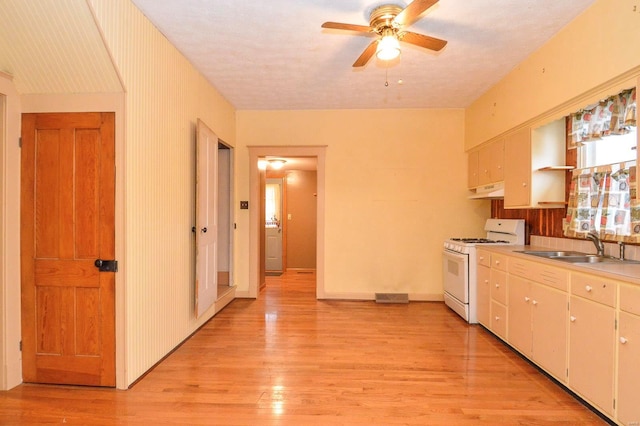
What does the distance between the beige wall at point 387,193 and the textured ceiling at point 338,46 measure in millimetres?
473

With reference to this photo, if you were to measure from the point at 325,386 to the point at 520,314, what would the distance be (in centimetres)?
185

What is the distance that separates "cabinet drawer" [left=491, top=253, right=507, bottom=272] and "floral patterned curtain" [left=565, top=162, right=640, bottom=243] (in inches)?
24.4

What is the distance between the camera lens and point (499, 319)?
3.38 m

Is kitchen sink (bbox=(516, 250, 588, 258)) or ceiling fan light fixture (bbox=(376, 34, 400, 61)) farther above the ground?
ceiling fan light fixture (bbox=(376, 34, 400, 61))

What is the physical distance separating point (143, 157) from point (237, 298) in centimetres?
295

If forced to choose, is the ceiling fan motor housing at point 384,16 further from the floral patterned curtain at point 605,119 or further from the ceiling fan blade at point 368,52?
the floral patterned curtain at point 605,119

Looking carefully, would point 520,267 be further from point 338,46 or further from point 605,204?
point 338,46

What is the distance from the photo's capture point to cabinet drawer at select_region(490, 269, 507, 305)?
3.28m

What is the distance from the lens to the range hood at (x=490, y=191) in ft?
13.1

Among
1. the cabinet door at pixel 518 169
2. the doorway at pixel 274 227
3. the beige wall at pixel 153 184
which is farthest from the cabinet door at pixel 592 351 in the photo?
the doorway at pixel 274 227

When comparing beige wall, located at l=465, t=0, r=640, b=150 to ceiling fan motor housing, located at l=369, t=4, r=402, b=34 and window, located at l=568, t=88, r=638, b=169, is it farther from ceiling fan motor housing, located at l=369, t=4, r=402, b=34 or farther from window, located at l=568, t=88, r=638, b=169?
ceiling fan motor housing, located at l=369, t=4, r=402, b=34

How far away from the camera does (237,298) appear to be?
505cm

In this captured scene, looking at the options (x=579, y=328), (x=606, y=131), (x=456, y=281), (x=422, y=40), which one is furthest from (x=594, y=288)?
(x=456, y=281)

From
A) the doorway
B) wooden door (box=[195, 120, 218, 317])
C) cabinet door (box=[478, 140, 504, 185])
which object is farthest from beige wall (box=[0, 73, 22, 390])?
the doorway
